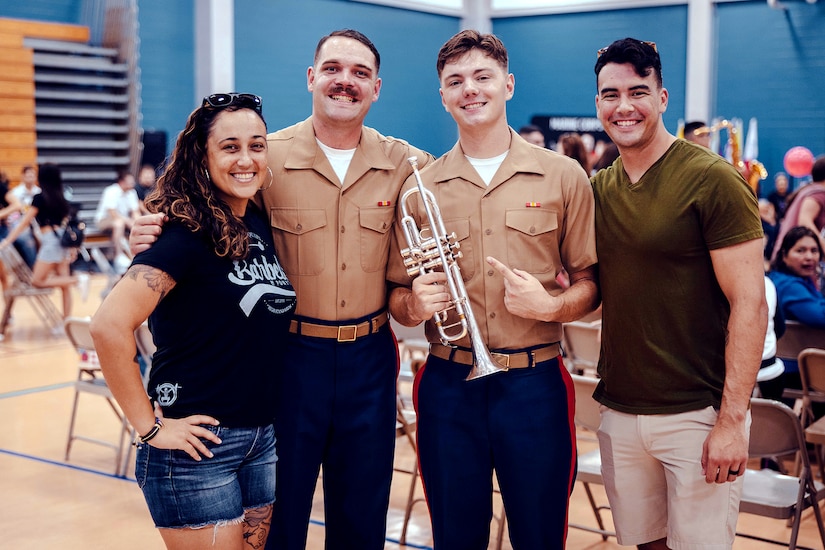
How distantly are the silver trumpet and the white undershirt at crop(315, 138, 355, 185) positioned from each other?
0.36 m

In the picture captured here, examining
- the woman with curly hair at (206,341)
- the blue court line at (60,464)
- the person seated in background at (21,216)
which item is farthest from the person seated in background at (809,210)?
the person seated in background at (21,216)

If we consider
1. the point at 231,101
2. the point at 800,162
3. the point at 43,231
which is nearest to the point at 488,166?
the point at 231,101

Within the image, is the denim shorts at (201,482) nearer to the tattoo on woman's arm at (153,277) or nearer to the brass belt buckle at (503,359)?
the tattoo on woman's arm at (153,277)

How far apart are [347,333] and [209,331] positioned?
0.62 metres

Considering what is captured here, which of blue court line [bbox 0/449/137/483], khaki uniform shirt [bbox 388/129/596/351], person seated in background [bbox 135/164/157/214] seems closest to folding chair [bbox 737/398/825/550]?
khaki uniform shirt [bbox 388/129/596/351]

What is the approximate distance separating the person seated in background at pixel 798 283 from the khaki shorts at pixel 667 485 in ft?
8.74

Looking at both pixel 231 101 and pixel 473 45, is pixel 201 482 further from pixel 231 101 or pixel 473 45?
pixel 473 45

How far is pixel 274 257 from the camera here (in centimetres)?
272

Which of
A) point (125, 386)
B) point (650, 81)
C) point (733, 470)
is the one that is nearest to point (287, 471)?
point (125, 386)

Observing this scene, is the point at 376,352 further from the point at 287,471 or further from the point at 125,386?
the point at 125,386

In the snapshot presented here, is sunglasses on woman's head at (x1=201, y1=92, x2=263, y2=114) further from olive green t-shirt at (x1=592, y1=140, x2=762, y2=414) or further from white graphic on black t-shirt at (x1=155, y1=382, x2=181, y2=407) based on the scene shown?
olive green t-shirt at (x1=592, y1=140, x2=762, y2=414)

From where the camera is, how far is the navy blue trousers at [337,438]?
9.73 feet

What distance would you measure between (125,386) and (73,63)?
13259mm

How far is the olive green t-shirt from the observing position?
260 centimetres
